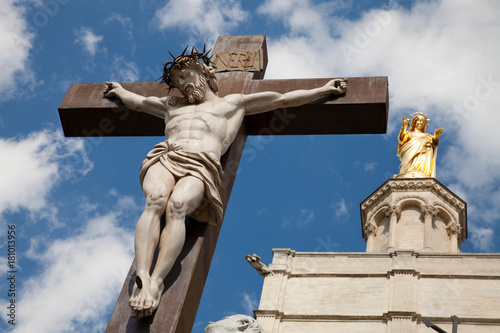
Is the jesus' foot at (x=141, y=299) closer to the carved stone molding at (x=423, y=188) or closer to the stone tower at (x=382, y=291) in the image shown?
the stone tower at (x=382, y=291)

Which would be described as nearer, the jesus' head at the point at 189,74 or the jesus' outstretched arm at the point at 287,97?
the jesus' head at the point at 189,74

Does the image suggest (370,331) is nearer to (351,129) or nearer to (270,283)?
(270,283)

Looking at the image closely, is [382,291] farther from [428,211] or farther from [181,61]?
[181,61]

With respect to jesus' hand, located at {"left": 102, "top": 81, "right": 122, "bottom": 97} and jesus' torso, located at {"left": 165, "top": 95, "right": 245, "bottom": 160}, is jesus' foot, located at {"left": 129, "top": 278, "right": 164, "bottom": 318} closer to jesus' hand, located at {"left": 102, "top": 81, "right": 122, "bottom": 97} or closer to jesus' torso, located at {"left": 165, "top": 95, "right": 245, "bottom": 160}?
jesus' torso, located at {"left": 165, "top": 95, "right": 245, "bottom": 160}

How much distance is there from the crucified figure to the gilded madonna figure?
3128cm

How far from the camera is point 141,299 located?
16.5 feet

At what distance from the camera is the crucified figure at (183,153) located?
17.3ft

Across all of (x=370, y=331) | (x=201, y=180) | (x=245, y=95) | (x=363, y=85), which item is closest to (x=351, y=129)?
(x=363, y=85)

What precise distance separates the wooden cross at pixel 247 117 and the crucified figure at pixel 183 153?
11cm

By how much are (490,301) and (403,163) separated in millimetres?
9928

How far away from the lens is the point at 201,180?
5613mm

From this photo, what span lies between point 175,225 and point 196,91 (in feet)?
4.39

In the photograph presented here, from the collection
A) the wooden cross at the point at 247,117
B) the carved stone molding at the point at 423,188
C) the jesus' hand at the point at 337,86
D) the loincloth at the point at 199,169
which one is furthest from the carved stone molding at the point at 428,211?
the loincloth at the point at 199,169

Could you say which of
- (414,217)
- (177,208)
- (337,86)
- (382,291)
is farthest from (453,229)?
(177,208)
